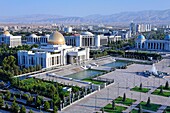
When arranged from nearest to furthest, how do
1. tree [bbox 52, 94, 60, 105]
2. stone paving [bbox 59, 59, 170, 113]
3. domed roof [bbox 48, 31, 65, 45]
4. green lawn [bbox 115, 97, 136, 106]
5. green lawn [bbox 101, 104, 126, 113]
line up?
1. green lawn [bbox 101, 104, 126, 113]
2. tree [bbox 52, 94, 60, 105]
3. stone paving [bbox 59, 59, 170, 113]
4. green lawn [bbox 115, 97, 136, 106]
5. domed roof [bbox 48, 31, 65, 45]

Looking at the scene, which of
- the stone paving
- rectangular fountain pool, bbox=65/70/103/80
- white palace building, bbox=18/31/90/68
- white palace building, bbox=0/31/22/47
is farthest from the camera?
white palace building, bbox=0/31/22/47

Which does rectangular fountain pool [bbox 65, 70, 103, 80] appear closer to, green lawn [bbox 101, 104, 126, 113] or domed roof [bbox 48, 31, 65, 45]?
domed roof [bbox 48, 31, 65, 45]

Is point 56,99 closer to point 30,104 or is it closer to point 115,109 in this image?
point 30,104

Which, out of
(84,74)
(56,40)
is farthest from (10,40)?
(84,74)

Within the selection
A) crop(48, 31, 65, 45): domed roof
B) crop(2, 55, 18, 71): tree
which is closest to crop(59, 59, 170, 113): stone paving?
crop(48, 31, 65, 45): domed roof

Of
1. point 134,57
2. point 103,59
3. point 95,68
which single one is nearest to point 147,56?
point 134,57

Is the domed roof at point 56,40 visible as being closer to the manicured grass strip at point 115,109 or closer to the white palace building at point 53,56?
the white palace building at point 53,56

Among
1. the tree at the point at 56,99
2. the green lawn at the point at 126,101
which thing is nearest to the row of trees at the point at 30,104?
the tree at the point at 56,99
